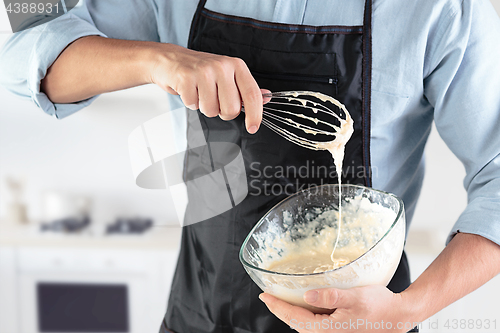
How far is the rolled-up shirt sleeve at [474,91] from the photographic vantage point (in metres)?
0.61

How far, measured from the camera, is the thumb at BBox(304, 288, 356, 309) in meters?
0.47

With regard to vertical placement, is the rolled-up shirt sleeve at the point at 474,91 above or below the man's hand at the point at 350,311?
above

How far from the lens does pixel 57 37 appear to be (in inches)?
26.0

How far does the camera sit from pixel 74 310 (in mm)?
1712

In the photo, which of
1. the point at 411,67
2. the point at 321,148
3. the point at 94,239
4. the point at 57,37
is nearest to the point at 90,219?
the point at 94,239

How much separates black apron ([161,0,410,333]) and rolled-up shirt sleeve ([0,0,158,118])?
0.41 ft

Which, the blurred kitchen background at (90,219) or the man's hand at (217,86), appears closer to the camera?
the man's hand at (217,86)

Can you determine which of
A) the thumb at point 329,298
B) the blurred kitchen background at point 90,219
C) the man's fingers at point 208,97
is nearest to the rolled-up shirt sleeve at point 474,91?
the thumb at point 329,298

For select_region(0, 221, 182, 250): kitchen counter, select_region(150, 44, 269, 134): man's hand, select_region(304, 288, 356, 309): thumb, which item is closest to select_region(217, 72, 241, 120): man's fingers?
select_region(150, 44, 269, 134): man's hand

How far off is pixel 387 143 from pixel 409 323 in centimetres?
28

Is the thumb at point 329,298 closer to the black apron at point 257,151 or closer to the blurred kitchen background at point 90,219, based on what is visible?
the black apron at point 257,151

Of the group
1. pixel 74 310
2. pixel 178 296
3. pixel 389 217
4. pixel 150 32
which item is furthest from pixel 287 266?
pixel 74 310

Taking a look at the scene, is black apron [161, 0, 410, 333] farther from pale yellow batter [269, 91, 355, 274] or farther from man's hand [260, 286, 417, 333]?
man's hand [260, 286, 417, 333]

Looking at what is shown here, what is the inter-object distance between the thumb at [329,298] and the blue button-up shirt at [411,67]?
238 millimetres
